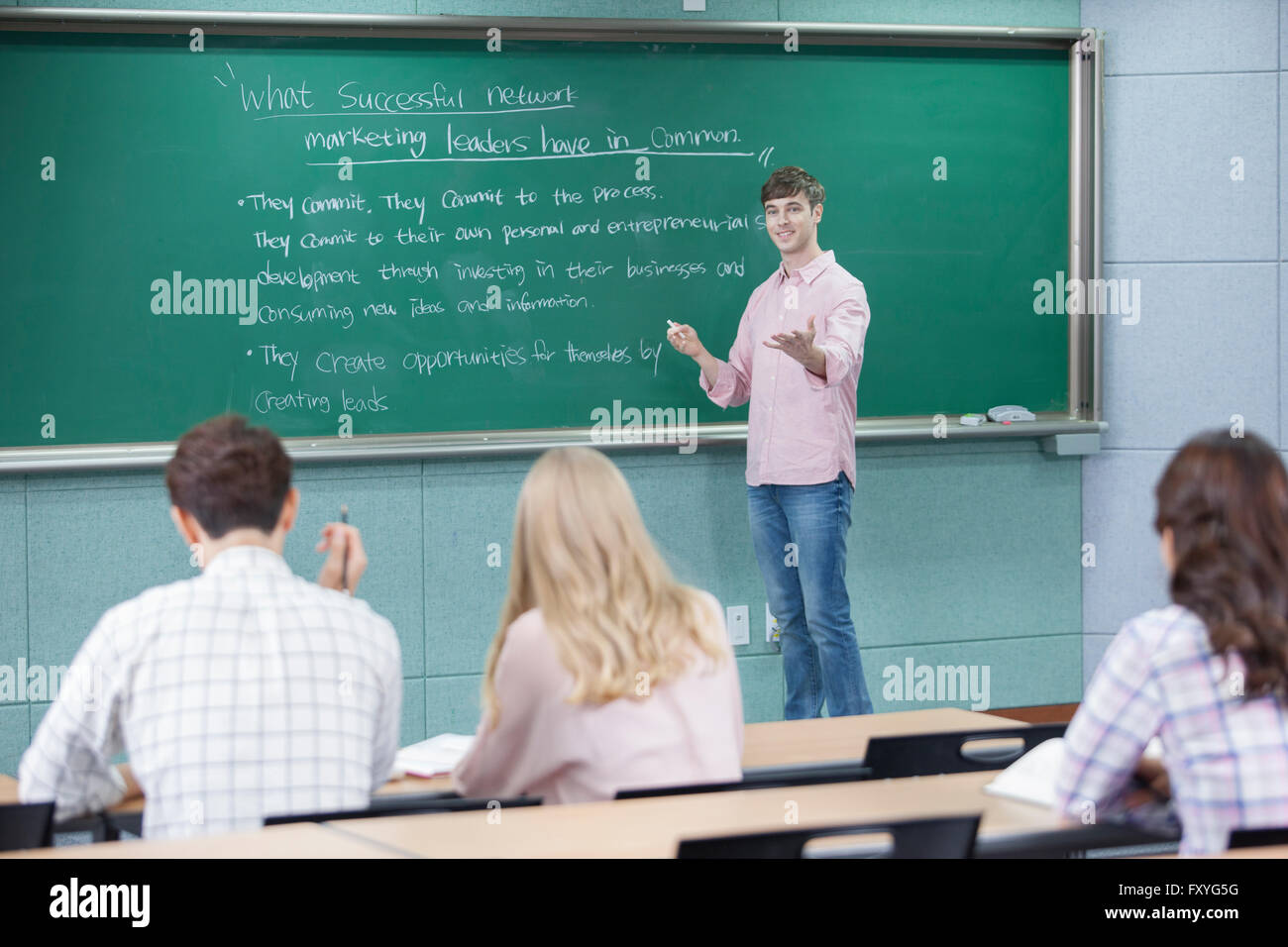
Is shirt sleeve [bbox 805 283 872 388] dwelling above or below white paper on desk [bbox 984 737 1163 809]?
above

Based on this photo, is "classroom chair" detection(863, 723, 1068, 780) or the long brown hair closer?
the long brown hair

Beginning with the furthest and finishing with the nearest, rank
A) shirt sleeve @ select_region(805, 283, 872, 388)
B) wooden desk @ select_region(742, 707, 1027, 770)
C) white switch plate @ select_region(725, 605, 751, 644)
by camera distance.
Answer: white switch plate @ select_region(725, 605, 751, 644), shirt sleeve @ select_region(805, 283, 872, 388), wooden desk @ select_region(742, 707, 1027, 770)

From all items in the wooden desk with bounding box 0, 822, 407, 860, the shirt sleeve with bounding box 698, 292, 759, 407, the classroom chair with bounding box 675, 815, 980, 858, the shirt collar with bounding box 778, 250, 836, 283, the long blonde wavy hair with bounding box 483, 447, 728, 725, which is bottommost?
the wooden desk with bounding box 0, 822, 407, 860

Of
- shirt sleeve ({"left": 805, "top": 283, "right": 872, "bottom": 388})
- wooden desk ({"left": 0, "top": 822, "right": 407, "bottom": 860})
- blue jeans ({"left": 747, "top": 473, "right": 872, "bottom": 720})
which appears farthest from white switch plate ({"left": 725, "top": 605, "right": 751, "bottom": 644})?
wooden desk ({"left": 0, "top": 822, "right": 407, "bottom": 860})

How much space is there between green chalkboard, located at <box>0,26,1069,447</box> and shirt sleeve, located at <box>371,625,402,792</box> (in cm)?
219

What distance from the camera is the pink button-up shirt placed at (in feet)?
12.6

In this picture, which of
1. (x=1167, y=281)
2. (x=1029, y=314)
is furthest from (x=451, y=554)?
(x=1167, y=281)

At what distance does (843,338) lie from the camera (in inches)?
148

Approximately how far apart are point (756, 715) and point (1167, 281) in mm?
2072

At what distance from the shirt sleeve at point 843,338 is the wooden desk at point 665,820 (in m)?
1.92

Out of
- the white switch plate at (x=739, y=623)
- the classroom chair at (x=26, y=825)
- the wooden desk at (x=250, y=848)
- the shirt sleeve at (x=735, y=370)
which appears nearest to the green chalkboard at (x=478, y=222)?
the shirt sleeve at (x=735, y=370)

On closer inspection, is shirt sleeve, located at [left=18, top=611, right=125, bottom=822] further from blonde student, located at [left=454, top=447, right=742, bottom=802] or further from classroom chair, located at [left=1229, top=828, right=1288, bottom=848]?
classroom chair, located at [left=1229, top=828, right=1288, bottom=848]

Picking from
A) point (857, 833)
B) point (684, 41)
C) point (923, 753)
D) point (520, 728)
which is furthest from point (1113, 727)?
point (684, 41)

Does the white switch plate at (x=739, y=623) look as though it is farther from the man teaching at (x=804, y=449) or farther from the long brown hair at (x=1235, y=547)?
the long brown hair at (x=1235, y=547)
